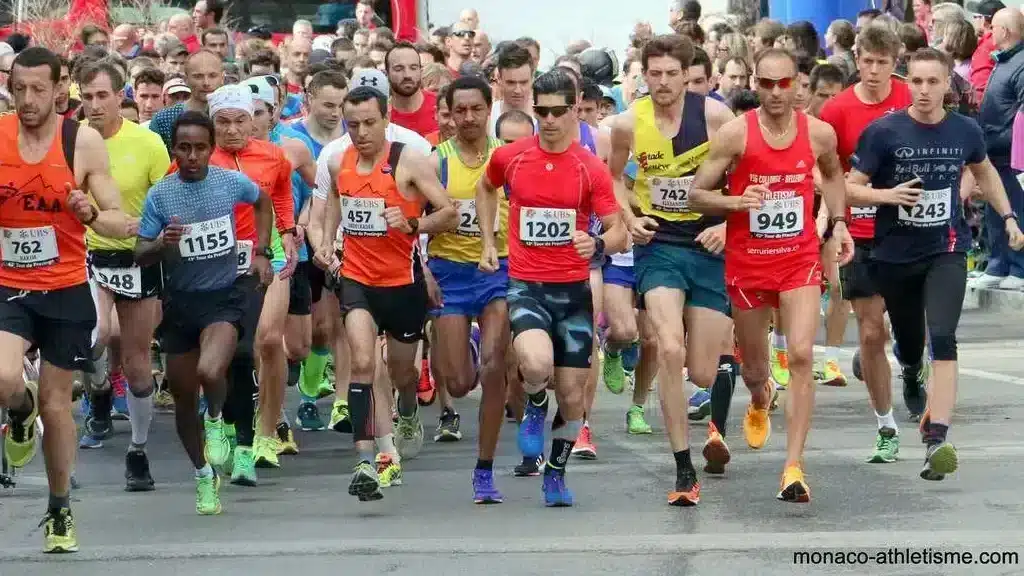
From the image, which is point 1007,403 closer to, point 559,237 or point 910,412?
point 910,412

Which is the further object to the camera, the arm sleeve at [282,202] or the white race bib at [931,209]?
the arm sleeve at [282,202]

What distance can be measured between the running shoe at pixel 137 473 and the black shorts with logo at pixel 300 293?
2040mm

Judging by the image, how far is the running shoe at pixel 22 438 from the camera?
10.2m

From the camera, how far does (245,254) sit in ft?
35.6

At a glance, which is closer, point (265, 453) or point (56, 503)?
point (56, 503)

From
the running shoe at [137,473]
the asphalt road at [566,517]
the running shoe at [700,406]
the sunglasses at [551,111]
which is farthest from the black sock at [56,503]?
the running shoe at [700,406]

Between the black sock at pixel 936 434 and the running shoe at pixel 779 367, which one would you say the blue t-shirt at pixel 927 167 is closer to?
the black sock at pixel 936 434

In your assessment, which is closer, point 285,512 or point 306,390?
point 285,512

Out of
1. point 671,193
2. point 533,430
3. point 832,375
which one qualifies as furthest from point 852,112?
point 533,430

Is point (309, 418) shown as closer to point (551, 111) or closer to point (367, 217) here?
point (367, 217)

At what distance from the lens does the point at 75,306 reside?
9.33 m

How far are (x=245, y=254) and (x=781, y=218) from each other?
8.81 ft

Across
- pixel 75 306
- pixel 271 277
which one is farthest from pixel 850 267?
pixel 75 306

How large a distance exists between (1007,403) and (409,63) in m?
4.37
